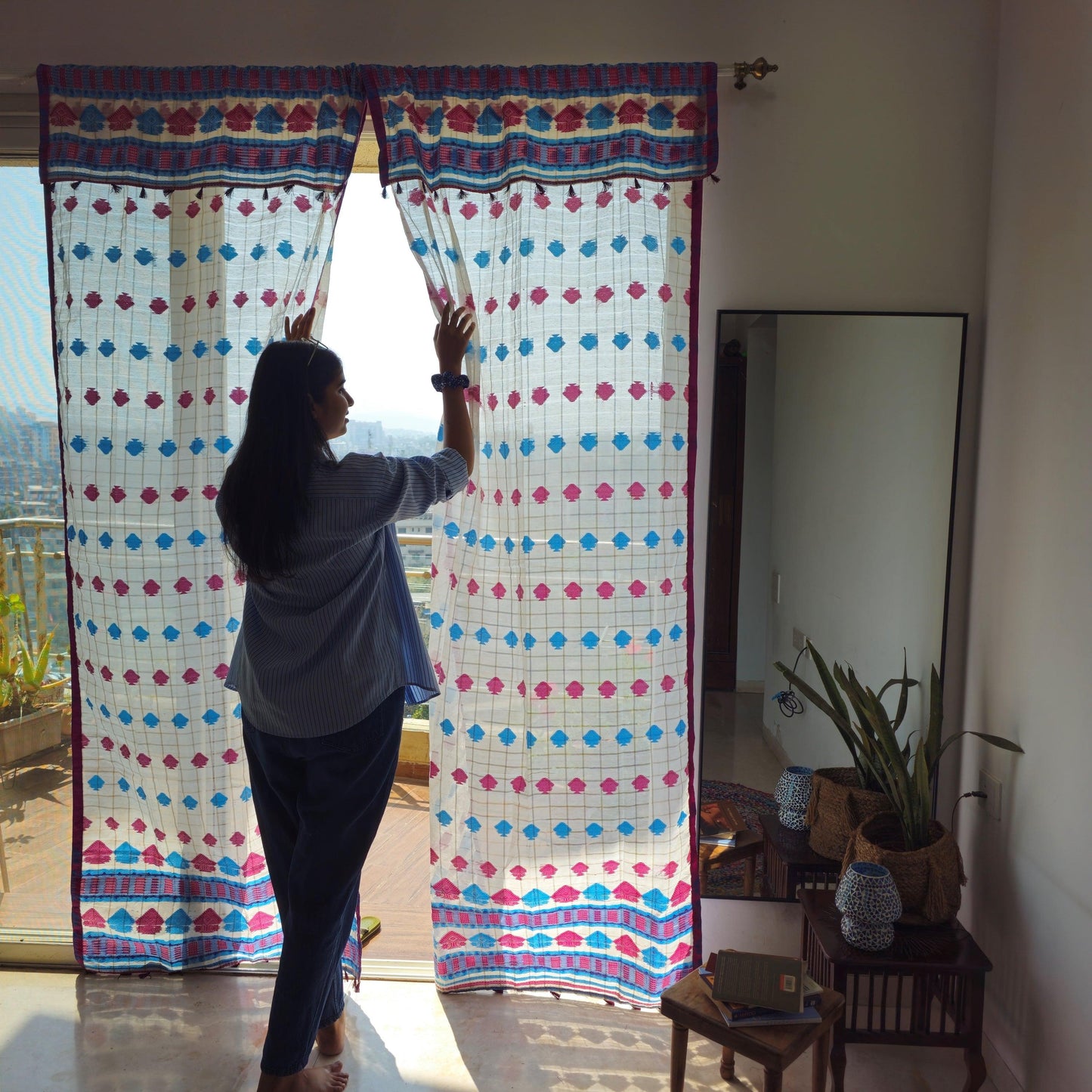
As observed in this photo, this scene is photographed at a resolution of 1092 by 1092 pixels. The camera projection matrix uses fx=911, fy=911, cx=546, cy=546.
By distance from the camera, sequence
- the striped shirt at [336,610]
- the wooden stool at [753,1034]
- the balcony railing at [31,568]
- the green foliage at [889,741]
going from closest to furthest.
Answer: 1. the wooden stool at [753,1034]
2. the striped shirt at [336,610]
3. the green foliage at [889,741]
4. the balcony railing at [31,568]

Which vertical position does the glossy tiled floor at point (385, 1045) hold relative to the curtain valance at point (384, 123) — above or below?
below

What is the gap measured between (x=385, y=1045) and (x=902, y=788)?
1.27 m

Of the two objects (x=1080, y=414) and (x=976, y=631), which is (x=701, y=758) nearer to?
(x=976, y=631)

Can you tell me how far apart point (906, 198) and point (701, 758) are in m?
1.38

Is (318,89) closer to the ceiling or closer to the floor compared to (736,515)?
closer to the ceiling

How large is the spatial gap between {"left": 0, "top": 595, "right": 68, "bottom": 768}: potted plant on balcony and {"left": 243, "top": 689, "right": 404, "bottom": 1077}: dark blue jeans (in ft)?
3.38

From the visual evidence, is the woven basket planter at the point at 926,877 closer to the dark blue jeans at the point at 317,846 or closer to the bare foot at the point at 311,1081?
the dark blue jeans at the point at 317,846

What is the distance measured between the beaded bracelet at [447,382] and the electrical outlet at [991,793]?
4.65 feet

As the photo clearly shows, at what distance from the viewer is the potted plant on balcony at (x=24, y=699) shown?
2463mm

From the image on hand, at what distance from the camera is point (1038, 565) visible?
1.79 m

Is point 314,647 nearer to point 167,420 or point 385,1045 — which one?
point 167,420

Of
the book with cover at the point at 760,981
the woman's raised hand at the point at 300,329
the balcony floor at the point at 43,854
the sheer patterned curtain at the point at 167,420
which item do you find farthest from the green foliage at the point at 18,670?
the book with cover at the point at 760,981

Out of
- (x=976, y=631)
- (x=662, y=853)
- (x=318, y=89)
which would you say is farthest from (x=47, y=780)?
(x=976, y=631)

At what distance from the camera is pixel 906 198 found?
2.07m
